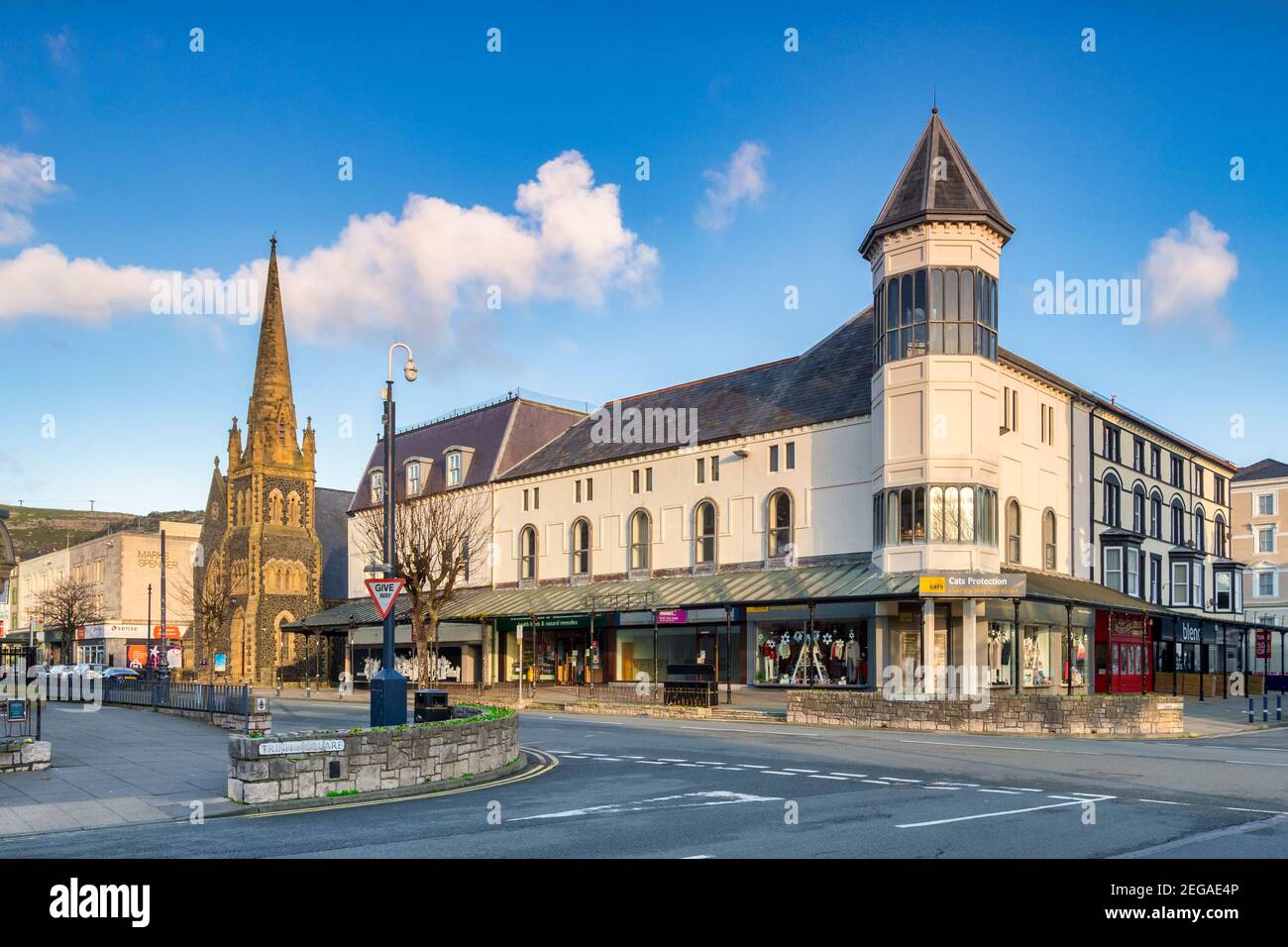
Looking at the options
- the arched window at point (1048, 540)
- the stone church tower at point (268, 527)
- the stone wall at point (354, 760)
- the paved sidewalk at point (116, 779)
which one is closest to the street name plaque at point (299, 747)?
the stone wall at point (354, 760)

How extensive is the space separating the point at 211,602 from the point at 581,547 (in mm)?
30980

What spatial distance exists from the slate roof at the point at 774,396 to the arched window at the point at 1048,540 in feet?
29.9

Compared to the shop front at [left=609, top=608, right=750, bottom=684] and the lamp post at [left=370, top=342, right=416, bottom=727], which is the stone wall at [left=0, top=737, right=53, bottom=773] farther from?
the shop front at [left=609, top=608, right=750, bottom=684]

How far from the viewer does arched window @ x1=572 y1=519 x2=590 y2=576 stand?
5253 centimetres

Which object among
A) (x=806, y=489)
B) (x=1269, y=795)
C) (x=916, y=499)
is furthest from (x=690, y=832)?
(x=806, y=489)

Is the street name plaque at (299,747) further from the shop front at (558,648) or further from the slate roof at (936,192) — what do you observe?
the shop front at (558,648)

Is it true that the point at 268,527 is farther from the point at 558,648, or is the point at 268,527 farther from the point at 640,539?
the point at 640,539

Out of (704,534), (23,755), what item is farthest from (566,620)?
(23,755)

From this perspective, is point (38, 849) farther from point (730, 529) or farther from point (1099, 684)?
point (1099, 684)

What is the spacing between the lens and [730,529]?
46.0 meters

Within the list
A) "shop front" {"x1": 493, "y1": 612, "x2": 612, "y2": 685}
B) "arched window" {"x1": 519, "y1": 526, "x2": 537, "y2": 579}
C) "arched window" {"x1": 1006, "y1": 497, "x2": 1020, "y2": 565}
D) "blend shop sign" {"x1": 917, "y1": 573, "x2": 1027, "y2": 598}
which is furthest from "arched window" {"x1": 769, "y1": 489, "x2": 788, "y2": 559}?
"arched window" {"x1": 519, "y1": 526, "x2": 537, "y2": 579}

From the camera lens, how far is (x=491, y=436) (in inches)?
2367

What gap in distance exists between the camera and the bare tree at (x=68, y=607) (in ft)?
298
